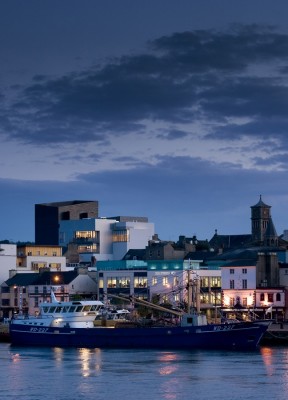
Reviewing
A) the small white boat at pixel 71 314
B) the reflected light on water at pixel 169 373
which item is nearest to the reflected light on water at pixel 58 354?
the small white boat at pixel 71 314

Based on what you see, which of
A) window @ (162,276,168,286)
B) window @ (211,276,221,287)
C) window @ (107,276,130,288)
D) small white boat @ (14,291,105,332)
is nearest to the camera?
small white boat @ (14,291,105,332)

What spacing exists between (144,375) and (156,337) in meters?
26.9

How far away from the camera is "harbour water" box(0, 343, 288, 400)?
7206 centimetres

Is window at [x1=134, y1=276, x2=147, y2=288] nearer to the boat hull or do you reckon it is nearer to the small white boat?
the small white boat

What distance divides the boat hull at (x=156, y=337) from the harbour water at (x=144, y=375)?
293cm

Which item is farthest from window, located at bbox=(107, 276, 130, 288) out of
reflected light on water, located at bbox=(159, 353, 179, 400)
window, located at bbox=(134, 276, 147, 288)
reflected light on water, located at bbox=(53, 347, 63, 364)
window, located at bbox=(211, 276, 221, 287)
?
reflected light on water, located at bbox=(159, 353, 179, 400)

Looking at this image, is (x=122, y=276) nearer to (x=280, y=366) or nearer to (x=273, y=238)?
(x=273, y=238)

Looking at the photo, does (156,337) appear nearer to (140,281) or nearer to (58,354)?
(58,354)

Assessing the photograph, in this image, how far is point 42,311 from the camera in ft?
383

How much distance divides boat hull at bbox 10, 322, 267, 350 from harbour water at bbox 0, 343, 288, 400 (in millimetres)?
2929

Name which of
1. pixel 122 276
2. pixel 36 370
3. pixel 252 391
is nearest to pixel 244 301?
pixel 122 276

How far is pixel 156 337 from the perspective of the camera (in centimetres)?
10844

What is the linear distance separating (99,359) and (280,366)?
647 inches

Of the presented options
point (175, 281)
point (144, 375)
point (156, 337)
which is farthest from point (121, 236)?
point (144, 375)
